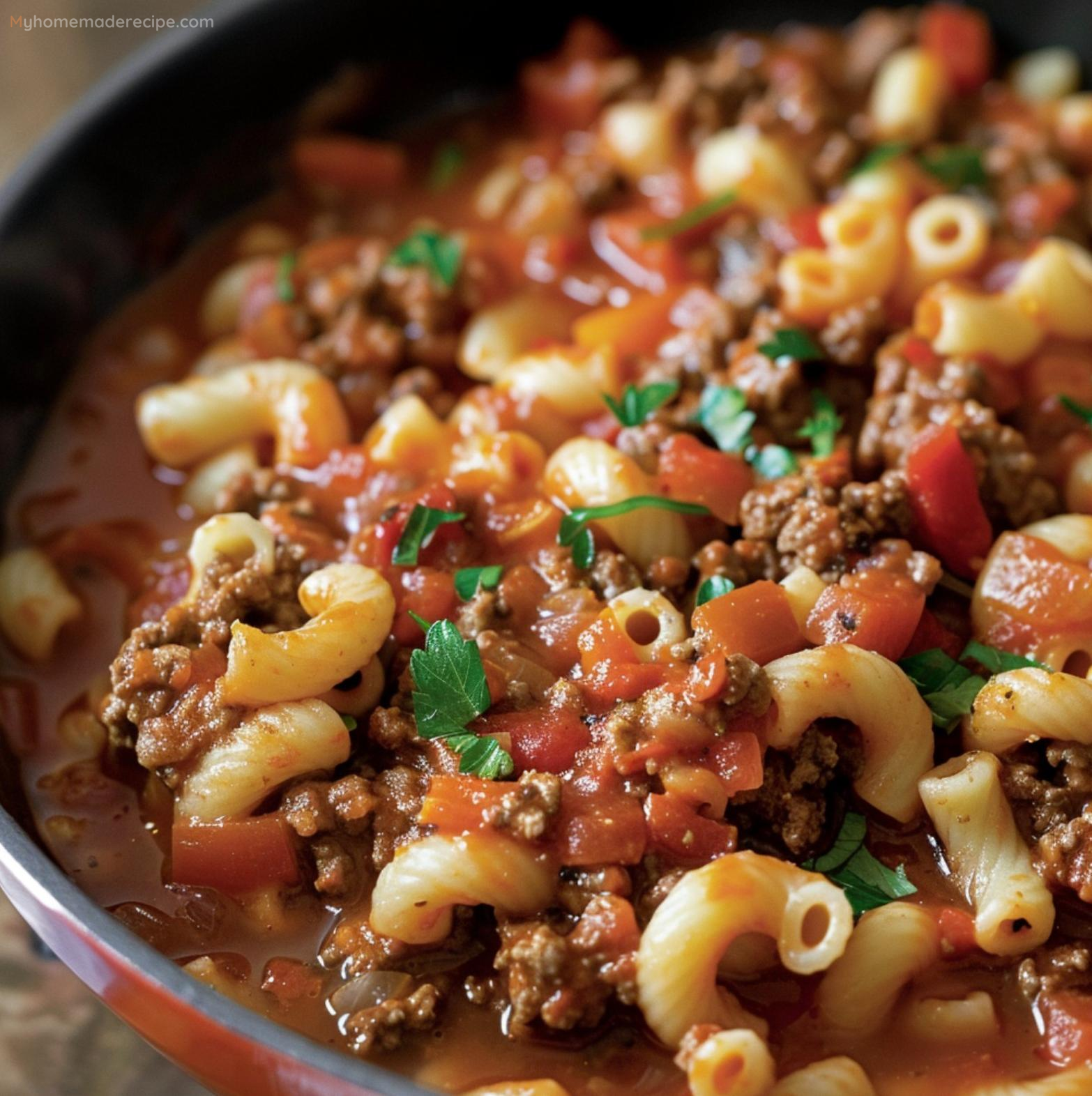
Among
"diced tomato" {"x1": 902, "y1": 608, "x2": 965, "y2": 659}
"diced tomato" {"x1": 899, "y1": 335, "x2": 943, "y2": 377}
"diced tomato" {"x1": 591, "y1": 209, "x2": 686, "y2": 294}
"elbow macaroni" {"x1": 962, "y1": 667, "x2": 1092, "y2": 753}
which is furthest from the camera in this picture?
"diced tomato" {"x1": 591, "y1": 209, "x2": 686, "y2": 294}

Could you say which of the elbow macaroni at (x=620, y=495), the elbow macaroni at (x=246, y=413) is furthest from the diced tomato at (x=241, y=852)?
the elbow macaroni at (x=246, y=413)

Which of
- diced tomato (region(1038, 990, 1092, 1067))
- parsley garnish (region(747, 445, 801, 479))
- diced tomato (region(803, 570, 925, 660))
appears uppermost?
parsley garnish (region(747, 445, 801, 479))

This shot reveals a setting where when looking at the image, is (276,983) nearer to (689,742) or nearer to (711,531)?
(689,742)

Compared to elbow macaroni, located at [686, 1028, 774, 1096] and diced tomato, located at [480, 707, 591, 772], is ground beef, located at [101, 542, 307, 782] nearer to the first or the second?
diced tomato, located at [480, 707, 591, 772]

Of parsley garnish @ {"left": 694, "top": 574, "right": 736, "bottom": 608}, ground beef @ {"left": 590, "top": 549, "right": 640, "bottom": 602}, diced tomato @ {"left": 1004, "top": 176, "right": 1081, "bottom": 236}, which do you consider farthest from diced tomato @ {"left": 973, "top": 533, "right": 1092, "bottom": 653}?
diced tomato @ {"left": 1004, "top": 176, "right": 1081, "bottom": 236}

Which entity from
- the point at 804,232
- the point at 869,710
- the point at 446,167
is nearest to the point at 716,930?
the point at 869,710

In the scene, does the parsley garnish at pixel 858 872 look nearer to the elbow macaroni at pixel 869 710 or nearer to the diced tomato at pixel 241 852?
the elbow macaroni at pixel 869 710

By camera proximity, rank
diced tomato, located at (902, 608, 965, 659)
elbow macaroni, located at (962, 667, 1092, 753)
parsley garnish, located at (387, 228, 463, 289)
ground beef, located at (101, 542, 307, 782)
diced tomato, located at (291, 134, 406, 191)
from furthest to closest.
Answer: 1. diced tomato, located at (291, 134, 406, 191)
2. parsley garnish, located at (387, 228, 463, 289)
3. diced tomato, located at (902, 608, 965, 659)
4. ground beef, located at (101, 542, 307, 782)
5. elbow macaroni, located at (962, 667, 1092, 753)

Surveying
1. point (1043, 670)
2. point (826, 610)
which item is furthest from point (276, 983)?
point (1043, 670)
